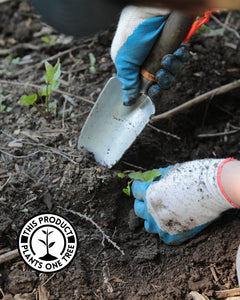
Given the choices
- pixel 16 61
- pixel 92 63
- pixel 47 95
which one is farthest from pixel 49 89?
pixel 16 61

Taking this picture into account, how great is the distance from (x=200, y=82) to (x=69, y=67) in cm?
87

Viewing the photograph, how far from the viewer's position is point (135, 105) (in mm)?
1778

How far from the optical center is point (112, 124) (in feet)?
5.98

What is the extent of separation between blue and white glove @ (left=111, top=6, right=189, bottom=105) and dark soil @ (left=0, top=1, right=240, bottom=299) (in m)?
0.34

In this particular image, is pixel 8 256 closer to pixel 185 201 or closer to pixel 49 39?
pixel 185 201

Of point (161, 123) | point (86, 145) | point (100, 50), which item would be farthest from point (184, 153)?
point (100, 50)

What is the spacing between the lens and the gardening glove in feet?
4.41

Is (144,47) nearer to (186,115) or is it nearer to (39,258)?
(186,115)

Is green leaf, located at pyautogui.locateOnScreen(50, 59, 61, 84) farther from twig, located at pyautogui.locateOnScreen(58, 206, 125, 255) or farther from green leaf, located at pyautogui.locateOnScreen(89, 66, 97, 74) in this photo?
twig, located at pyautogui.locateOnScreen(58, 206, 125, 255)

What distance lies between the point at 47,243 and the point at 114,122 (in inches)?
29.2

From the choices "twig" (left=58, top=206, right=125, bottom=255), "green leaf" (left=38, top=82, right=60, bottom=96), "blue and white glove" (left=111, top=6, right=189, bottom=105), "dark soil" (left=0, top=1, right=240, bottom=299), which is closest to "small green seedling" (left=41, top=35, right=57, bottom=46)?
"dark soil" (left=0, top=1, right=240, bottom=299)

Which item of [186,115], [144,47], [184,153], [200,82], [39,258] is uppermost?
[144,47]

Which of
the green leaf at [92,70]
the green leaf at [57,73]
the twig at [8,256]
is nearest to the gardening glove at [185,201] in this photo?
the twig at [8,256]

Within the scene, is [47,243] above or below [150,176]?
below
